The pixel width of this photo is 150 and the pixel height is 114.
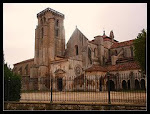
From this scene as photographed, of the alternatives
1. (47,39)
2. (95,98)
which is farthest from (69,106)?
(47,39)

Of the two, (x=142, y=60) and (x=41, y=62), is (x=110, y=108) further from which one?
(x=41, y=62)

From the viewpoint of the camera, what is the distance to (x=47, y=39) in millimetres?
39031

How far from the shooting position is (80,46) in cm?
3681

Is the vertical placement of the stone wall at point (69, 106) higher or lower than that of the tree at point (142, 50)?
lower

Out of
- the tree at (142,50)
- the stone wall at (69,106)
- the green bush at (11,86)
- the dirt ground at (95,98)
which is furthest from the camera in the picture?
the tree at (142,50)

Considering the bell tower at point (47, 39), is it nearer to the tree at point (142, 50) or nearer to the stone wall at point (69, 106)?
the tree at point (142, 50)

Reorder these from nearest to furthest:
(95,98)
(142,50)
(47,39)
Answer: (142,50) < (95,98) < (47,39)

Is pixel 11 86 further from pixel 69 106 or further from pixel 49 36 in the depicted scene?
pixel 49 36

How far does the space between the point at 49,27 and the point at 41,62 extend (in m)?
7.92

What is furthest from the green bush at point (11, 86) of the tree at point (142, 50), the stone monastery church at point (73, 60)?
the stone monastery church at point (73, 60)

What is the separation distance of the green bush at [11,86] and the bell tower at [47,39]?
2463cm

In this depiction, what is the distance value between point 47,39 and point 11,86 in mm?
28122

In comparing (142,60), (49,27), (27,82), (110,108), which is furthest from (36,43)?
(110,108)

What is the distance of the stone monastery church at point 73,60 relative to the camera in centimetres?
2825
